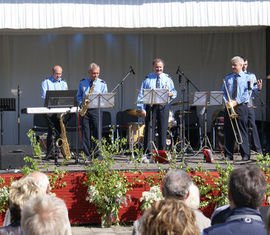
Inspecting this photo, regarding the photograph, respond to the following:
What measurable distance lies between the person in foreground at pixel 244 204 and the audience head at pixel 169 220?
23.5 inches

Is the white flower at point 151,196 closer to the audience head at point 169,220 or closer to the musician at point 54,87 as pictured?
the musician at point 54,87

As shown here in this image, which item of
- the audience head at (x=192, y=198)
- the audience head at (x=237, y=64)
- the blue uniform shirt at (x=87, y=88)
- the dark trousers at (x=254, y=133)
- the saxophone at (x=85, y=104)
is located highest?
the audience head at (x=237, y=64)

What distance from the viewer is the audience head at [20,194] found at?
12.1 feet

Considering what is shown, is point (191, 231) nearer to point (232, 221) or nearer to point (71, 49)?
point (232, 221)

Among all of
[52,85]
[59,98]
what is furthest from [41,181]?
[52,85]

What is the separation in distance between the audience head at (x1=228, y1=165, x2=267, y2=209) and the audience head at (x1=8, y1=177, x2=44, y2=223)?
1295 mm

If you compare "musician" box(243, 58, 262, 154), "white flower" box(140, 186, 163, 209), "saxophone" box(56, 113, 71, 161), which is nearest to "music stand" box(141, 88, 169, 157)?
"musician" box(243, 58, 262, 154)

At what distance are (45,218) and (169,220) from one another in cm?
58

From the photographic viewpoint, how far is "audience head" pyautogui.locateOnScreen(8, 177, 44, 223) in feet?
12.1

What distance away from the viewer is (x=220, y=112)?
12594mm

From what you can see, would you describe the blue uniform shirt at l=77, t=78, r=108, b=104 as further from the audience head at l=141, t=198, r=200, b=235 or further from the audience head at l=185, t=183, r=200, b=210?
the audience head at l=141, t=198, r=200, b=235

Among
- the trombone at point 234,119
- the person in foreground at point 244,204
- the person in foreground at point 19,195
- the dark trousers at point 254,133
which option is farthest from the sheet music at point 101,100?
the person in foreground at point 244,204

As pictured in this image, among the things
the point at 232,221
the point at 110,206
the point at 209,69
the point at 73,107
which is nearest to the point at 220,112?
the point at 209,69

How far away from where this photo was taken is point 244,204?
3410 mm
